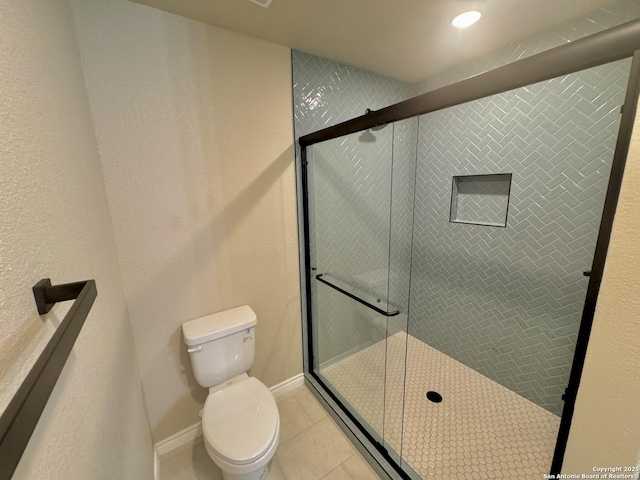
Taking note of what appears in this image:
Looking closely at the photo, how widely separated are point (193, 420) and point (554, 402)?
7.67 ft

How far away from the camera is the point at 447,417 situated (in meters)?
1.74

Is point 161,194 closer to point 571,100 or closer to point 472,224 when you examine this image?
point 472,224

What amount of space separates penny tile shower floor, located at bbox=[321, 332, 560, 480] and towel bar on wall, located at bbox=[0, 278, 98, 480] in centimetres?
171

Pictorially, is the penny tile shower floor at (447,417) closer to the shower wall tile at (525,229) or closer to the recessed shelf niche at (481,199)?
the shower wall tile at (525,229)

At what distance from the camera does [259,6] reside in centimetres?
120

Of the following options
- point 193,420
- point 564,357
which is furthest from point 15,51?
point 564,357

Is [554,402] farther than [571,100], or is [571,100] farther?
[554,402]

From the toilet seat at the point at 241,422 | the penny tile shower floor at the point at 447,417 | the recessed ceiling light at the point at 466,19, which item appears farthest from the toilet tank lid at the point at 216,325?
the recessed ceiling light at the point at 466,19

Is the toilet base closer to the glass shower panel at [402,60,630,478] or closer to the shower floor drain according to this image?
the glass shower panel at [402,60,630,478]

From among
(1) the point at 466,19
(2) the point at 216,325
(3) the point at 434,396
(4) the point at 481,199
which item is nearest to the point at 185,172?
(2) the point at 216,325

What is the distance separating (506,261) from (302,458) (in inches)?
72.3

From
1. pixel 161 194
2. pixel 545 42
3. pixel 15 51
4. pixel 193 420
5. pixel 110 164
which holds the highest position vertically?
pixel 545 42

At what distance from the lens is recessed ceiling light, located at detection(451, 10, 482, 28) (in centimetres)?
132

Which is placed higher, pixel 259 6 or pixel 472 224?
pixel 259 6
